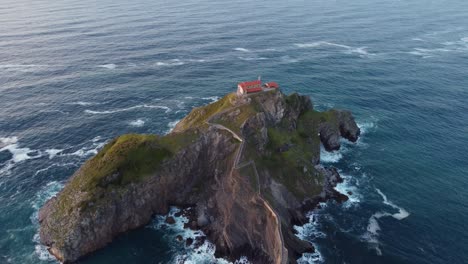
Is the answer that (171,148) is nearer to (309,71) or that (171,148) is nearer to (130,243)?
(130,243)

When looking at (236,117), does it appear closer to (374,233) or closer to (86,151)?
(374,233)

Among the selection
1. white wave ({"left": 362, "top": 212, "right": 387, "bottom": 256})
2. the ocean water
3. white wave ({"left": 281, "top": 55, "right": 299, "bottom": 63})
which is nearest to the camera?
white wave ({"left": 362, "top": 212, "right": 387, "bottom": 256})

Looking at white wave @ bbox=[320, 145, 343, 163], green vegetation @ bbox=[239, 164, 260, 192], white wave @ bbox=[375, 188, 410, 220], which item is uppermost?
green vegetation @ bbox=[239, 164, 260, 192]

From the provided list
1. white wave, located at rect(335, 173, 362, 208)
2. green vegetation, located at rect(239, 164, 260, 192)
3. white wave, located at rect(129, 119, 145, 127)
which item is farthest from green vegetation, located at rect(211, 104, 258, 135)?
white wave, located at rect(129, 119, 145, 127)

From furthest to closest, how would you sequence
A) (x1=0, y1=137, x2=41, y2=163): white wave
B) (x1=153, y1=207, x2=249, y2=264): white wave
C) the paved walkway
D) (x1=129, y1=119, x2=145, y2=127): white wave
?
(x1=129, y1=119, x2=145, y2=127): white wave → (x1=0, y1=137, x2=41, y2=163): white wave → (x1=153, y1=207, x2=249, y2=264): white wave → the paved walkway

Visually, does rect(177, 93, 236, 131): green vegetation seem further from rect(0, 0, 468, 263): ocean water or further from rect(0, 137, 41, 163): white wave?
rect(0, 137, 41, 163): white wave

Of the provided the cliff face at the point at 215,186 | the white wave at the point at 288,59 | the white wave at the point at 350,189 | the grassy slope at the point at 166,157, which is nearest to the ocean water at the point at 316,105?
the white wave at the point at 350,189

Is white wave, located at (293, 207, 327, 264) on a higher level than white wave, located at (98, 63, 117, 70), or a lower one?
lower

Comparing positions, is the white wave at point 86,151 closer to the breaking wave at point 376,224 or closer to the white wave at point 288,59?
the breaking wave at point 376,224
